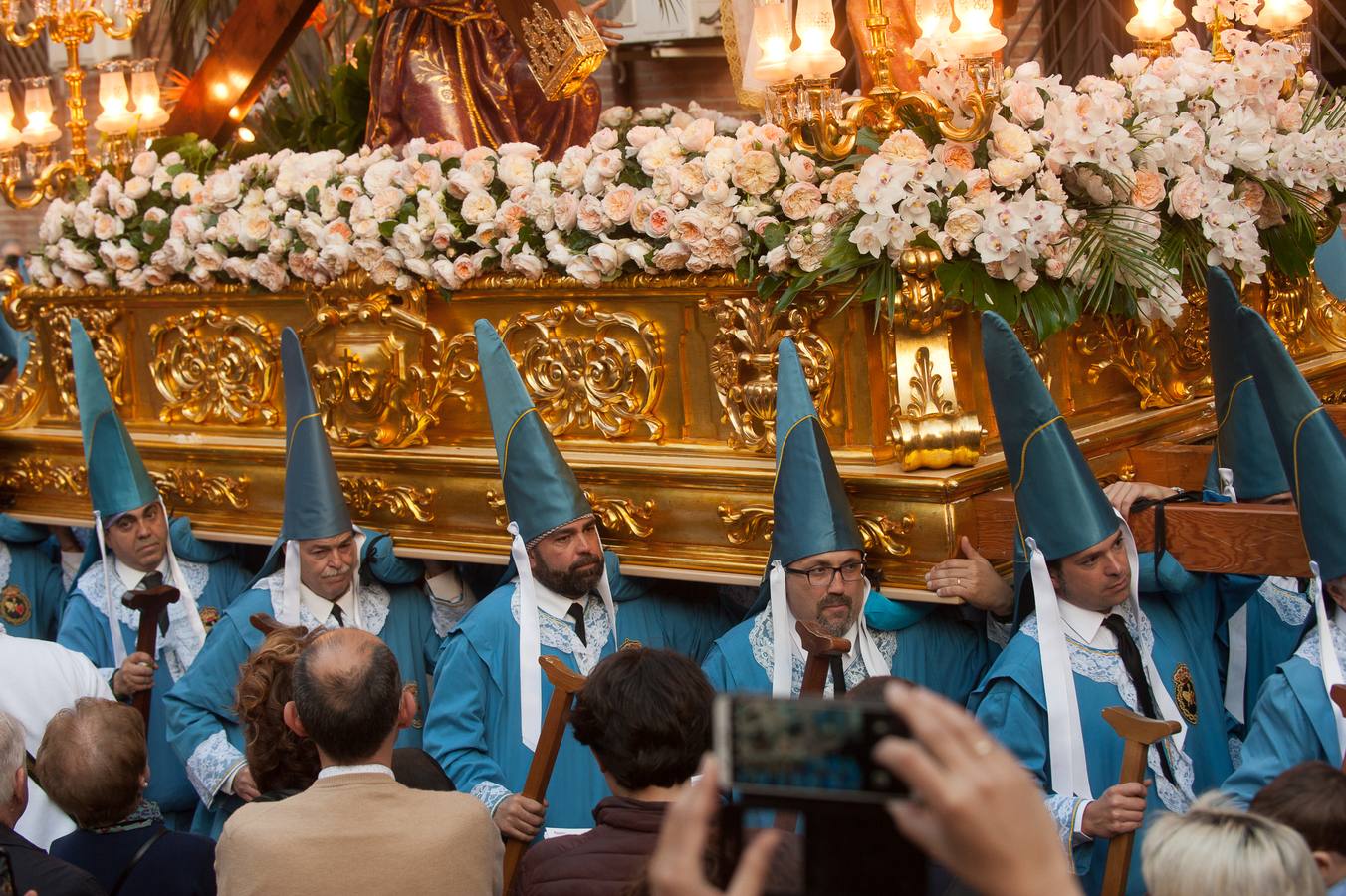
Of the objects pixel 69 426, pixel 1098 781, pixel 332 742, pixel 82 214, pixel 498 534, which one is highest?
pixel 82 214

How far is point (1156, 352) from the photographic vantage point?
15.3 ft

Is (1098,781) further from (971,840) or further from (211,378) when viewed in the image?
(211,378)

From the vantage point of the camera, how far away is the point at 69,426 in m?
5.96

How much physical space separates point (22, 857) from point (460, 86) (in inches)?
122

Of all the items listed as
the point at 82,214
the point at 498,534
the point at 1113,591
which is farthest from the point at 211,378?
the point at 1113,591

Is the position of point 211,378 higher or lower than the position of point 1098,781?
higher

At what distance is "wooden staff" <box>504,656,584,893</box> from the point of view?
322cm

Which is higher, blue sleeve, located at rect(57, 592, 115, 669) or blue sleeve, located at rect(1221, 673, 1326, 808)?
blue sleeve, located at rect(57, 592, 115, 669)

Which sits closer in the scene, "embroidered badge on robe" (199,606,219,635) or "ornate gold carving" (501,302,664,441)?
"ornate gold carving" (501,302,664,441)

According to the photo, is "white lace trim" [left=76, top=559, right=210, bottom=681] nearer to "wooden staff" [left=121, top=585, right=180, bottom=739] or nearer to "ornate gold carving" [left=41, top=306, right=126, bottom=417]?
"wooden staff" [left=121, top=585, right=180, bottom=739]

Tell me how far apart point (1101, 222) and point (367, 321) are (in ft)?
6.95

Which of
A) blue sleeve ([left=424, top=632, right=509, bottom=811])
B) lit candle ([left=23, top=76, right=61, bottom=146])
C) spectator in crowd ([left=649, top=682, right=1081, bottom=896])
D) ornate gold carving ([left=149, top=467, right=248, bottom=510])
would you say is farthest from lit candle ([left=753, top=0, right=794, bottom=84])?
lit candle ([left=23, top=76, right=61, bottom=146])

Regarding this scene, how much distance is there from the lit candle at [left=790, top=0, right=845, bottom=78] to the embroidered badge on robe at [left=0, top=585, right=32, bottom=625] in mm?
3473

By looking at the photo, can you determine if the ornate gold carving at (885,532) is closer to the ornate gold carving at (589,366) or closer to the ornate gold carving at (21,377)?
the ornate gold carving at (589,366)
